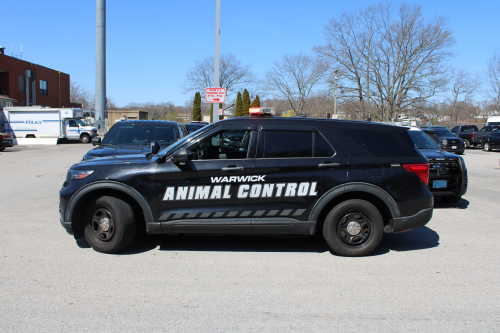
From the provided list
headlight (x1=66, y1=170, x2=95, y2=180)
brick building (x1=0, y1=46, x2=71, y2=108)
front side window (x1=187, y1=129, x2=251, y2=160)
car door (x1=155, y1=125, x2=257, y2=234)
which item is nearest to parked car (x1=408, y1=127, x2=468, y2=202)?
front side window (x1=187, y1=129, x2=251, y2=160)

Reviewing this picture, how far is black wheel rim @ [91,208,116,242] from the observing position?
498 cm

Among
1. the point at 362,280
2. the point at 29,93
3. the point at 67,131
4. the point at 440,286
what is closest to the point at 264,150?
the point at 362,280

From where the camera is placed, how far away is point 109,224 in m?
5.00

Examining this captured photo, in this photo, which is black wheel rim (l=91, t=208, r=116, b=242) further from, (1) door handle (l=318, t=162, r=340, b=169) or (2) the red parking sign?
(2) the red parking sign

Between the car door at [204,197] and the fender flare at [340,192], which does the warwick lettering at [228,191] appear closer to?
the car door at [204,197]

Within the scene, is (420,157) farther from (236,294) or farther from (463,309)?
Answer: (236,294)

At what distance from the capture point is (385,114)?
41.2 m

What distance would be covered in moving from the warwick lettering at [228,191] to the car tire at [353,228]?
59 centimetres

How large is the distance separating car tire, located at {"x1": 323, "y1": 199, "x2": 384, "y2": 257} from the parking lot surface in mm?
153

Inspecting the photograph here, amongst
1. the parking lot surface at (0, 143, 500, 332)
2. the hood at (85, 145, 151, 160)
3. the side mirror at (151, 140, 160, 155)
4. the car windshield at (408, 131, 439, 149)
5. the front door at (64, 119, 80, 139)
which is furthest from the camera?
the front door at (64, 119, 80, 139)

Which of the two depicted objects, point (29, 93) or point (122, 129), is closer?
point (122, 129)

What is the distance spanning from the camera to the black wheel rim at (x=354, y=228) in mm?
4996

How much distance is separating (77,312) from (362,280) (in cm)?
285

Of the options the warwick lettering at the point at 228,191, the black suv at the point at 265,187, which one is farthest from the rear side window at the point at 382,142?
the warwick lettering at the point at 228,191
